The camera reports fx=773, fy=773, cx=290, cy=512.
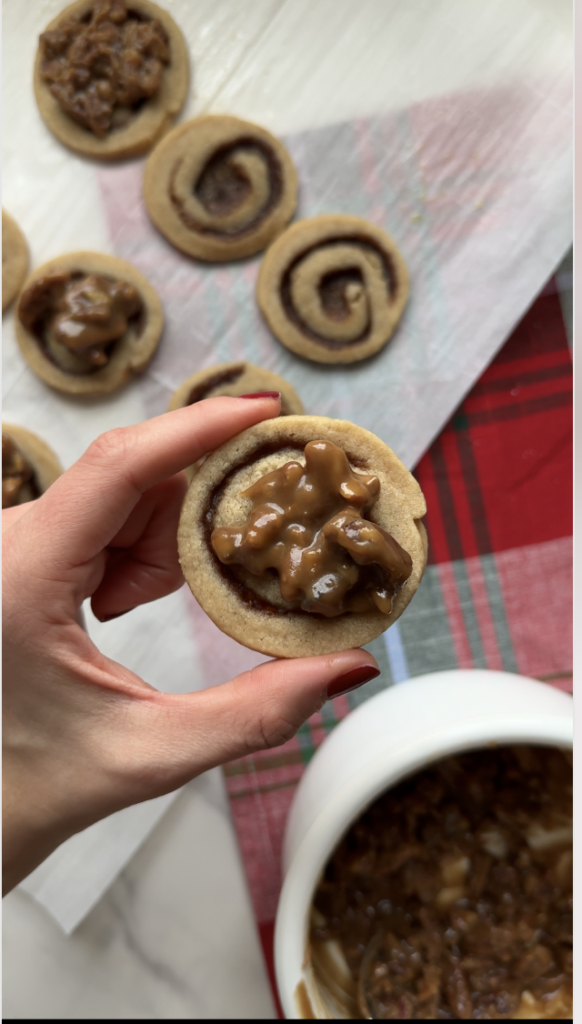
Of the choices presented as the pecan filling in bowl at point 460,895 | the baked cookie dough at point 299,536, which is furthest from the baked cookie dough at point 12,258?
the pecan filling in bowl at point 460,895

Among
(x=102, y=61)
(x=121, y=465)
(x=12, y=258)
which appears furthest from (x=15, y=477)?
(x=102, y=61)

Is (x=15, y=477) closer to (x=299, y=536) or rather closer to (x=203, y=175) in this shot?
(x=203, y=175)

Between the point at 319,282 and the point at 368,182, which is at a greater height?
the point at 368,182

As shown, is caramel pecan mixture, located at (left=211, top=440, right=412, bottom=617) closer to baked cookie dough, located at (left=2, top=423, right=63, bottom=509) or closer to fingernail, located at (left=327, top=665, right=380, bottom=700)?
fingernail, located at (left=327, top=665, right=380, bottom=700)

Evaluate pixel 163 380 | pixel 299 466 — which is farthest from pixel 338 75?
pixel 299 466

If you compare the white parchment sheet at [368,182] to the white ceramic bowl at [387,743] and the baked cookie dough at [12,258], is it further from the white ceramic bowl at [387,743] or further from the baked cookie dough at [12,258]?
the white ceramic bowl at [387,743]

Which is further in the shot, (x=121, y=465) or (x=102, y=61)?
(x=102, y=61)

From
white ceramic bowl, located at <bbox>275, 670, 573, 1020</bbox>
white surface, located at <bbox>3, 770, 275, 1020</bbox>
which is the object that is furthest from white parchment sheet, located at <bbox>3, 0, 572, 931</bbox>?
white surface, located at <bbox>3, 770, 275, 1020</bbox>

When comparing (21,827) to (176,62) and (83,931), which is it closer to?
(83,931)
